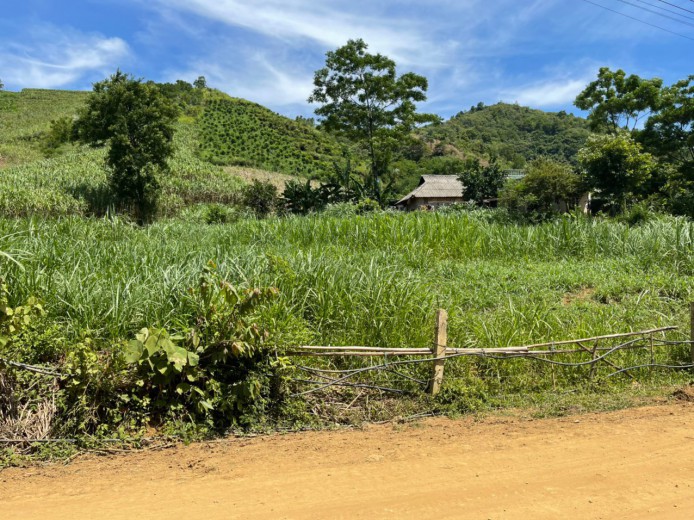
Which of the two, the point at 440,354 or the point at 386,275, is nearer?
the point at 440,354

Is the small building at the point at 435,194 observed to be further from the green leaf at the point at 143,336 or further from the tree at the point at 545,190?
the green leaf at the point at 143,336

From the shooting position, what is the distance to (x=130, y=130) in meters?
17.2

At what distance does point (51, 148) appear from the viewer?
124 feet

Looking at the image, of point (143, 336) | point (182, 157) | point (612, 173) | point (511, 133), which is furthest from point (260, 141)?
point (511, 133)

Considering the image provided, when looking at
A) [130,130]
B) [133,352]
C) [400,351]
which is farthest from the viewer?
[130,130]

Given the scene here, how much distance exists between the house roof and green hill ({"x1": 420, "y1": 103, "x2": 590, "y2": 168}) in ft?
122

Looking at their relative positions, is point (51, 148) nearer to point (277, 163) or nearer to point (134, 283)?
point (277, 163)

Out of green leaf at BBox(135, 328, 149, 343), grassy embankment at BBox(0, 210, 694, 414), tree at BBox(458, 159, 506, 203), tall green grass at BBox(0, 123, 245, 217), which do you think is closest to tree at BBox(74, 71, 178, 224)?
tall green grass at BBox(0, 123, 245, 217)

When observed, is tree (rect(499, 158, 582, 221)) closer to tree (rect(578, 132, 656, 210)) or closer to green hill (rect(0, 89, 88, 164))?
tree (rect(578, 132, 656, 210))

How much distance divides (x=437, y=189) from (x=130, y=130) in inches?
1111

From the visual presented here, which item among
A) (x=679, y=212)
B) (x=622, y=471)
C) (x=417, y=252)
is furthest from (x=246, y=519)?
(x=679, y=212)

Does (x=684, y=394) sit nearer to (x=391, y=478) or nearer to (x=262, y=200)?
(x=391, y=478)

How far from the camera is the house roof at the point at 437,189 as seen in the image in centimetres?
4044

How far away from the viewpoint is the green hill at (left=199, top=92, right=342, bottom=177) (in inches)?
1785
